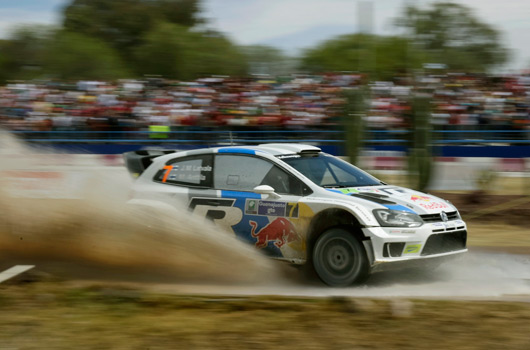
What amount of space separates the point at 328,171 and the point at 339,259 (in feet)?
3.72

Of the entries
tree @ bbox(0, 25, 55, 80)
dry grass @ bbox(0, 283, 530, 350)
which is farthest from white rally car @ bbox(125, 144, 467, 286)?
tree @ bbox(0, 25, 55, 80)

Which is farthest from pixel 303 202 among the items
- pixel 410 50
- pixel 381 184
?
pixel 410 50

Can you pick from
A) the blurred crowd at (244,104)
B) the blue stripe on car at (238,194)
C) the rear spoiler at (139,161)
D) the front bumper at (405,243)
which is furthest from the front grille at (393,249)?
the blurred crowd at (244,104)

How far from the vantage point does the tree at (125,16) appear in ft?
196

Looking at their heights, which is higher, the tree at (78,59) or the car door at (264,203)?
the tree at (78,59)

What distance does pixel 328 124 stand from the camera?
18375 mm

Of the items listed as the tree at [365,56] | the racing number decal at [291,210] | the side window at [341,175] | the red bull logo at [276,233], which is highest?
the tree at [365,56]

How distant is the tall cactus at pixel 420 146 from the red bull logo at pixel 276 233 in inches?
211

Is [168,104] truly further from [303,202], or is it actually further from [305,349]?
[305,349]

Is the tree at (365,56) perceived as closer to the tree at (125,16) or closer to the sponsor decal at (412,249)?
the sponsor decal at (412,249)

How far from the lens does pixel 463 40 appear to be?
112 feet

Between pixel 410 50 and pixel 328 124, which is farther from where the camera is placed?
pixel 328 124

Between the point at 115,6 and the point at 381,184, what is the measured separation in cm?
6063

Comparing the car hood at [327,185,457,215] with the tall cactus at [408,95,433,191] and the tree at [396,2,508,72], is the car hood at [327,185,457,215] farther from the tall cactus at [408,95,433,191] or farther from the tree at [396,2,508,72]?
the tree at [396,2,508,72]
